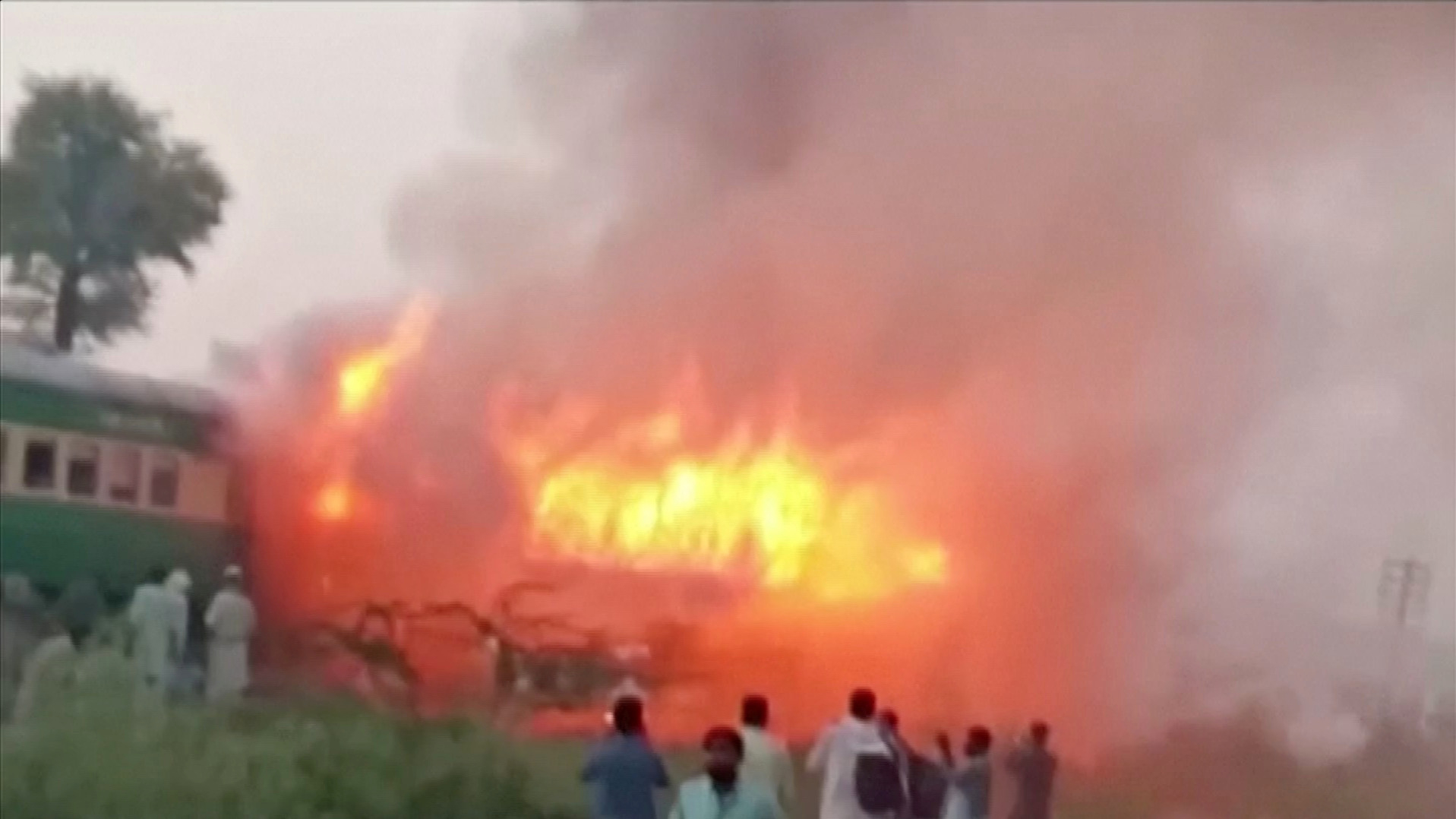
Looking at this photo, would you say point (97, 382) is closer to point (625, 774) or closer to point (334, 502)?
point (334, 502)

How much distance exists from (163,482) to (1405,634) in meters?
5.36

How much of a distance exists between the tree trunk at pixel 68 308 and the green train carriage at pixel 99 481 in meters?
0.12

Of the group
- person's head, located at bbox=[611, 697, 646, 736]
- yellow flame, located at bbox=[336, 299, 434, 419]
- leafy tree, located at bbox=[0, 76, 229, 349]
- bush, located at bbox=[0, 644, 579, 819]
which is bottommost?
bush, located at bbox=[0, 644, 579, 819]

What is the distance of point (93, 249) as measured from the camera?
38.6 ft

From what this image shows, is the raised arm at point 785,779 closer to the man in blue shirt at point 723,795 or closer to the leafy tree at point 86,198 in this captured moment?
the man in blue shirt at point 723,795

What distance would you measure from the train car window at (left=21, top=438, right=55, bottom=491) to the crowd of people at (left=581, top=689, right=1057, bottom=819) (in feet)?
9.66

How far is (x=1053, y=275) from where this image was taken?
11.2 meters

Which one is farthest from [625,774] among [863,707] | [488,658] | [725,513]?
[725,513]

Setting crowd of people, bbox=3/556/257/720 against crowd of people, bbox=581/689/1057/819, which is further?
crowd of people, bbox=3/556/257/720

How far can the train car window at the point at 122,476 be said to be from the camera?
11.2 meters

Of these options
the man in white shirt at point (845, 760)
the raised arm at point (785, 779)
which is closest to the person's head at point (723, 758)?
the raised arm at point (785, 779)

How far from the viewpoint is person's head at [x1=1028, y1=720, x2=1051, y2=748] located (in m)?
10.5

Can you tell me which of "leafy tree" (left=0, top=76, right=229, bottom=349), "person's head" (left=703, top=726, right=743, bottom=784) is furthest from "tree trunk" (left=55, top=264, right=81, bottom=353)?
"person's head" (left=703, top=726, right=743, bottom=784)

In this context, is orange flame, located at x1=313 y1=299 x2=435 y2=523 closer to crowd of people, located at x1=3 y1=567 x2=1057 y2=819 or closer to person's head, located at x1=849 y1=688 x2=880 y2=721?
crowd of people, located at x1=3 y1=567 x2=1057 y2=819
